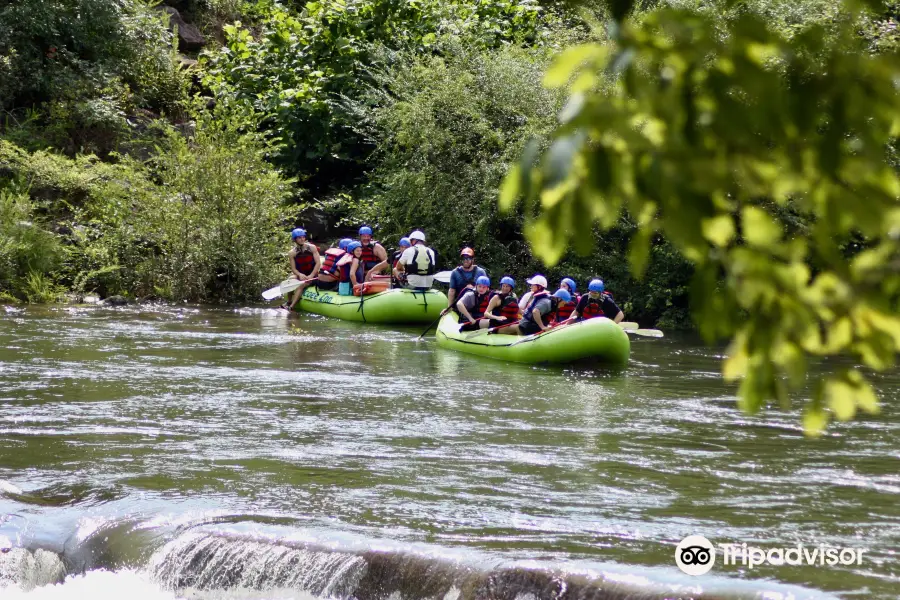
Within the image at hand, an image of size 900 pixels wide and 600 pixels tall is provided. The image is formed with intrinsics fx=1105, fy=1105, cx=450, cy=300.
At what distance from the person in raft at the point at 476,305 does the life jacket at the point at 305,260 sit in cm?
528

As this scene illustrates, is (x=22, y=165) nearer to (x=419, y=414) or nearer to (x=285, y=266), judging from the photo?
(x=285, y=266)

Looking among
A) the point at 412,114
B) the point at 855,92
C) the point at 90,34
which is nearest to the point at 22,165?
the point at 90,34

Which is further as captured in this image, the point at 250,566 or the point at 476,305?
the point at 476,305

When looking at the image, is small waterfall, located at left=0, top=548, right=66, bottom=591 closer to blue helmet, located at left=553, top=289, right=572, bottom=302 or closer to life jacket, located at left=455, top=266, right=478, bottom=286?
blue helmet, located at left=553, top=289, right=572, bottom=302

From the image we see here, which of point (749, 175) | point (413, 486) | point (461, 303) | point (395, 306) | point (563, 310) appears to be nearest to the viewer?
point (749, 175)

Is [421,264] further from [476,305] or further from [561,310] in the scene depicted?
[561,310]

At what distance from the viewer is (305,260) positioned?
19.3m

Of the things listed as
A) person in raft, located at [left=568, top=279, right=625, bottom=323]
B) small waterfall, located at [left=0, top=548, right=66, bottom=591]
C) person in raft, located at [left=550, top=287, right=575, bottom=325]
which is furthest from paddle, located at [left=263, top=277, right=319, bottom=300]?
small waterfall, located at [left=0, top=548, right=66, bottom=591]

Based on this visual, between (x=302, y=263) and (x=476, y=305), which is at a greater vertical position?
(x=302, y=263)

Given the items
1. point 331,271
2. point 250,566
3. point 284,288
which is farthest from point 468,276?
point 250,566

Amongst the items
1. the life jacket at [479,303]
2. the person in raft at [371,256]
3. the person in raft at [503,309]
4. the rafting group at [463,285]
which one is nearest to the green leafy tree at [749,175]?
the rafting group at [463,285]

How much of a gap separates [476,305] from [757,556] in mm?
8985

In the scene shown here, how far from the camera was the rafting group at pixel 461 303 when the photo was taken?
1278cm

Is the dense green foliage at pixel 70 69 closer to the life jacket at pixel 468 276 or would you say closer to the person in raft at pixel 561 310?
the life jacket at pixel 468 276
